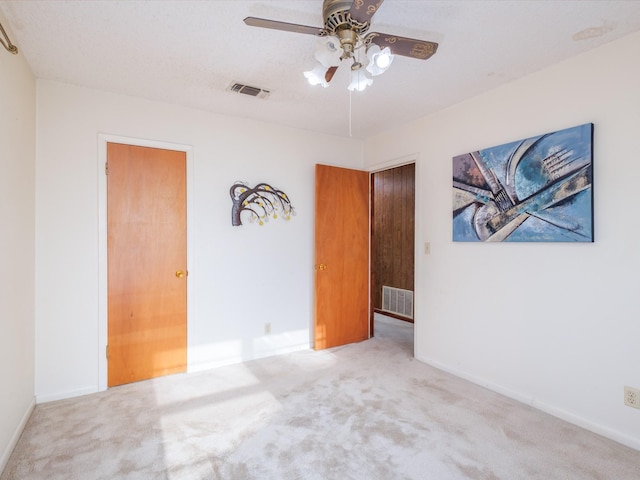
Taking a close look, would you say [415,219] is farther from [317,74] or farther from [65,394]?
[65,394]

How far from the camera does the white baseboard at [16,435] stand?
73.0 inches

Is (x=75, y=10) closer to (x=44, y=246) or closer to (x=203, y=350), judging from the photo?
(x=44, y=246)

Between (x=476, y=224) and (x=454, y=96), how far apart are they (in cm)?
109

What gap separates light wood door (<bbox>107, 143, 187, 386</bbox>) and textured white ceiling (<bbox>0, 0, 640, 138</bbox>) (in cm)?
61

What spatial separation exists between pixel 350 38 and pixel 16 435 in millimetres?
2916

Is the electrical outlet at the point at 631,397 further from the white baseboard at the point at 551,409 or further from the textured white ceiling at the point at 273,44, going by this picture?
the textured white ceiling at the point at 273,44

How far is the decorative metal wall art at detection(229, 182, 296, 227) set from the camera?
3.32 metres

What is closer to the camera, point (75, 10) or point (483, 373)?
point (75, 10)

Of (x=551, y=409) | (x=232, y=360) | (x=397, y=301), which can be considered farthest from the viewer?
(x=397, y=301)

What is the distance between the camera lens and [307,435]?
2137 mm

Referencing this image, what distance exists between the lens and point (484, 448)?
2.01 metres

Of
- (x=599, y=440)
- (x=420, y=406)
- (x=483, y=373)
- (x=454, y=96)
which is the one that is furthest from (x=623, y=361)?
(x=454, y=96)

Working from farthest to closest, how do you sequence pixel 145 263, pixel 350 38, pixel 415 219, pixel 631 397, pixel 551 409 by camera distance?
1. pixel 415 219
2. pixel 145 263
3. pixel 551 409
4. pixel 631 397
5. pixel 350 38

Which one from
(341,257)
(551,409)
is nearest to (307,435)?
(551,409)
